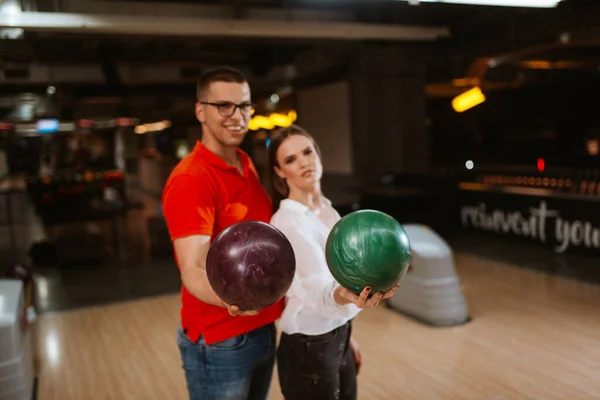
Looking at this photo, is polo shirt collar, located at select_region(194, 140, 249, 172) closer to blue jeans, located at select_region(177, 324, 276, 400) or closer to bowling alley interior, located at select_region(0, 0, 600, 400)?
bowling alley interior, located at select_region(0, 0, 600, 400)

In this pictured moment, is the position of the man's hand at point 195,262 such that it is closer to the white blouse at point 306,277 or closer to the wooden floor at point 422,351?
the white blouse at point 306,277

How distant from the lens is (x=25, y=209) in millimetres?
13453

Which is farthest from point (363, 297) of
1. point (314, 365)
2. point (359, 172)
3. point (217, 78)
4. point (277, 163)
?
point (359, 172)

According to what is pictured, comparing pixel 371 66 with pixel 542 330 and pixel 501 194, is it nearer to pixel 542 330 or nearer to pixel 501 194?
pixel 501 194

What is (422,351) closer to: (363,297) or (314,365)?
(314,365)

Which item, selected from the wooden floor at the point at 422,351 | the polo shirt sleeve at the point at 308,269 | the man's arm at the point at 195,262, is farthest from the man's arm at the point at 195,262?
the wooden floor at the point at 422,351

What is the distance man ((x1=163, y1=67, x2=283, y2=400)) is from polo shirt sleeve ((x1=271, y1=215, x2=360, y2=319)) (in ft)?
0.36

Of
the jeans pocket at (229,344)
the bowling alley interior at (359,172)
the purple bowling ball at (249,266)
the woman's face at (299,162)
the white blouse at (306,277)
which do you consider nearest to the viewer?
the purple bowling ball at (249,266)

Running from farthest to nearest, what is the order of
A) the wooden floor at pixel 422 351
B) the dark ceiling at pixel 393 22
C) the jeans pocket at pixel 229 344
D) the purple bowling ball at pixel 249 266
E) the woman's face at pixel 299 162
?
the dark ceiling at pixel 393 22, the wooden floor at pixel 422 351, the woman's face at pixel 299 162, the jeans pocket at pixel 229 344, the purple bowling ball at pixel 249 266

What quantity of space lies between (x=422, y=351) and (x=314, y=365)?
2486mm

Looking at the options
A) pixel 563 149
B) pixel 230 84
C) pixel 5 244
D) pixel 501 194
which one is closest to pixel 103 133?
pixel 5 244

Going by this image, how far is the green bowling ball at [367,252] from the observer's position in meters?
1.51

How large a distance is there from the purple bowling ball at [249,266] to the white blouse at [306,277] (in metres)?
0.29

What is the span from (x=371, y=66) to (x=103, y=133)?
7.53 meters
